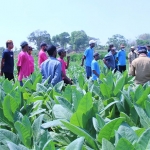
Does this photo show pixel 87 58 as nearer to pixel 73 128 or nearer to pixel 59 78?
pixel 59 78

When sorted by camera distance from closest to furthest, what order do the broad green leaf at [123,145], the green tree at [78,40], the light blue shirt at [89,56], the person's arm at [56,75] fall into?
the broad green leaf at [123,145] < the person's arm at [56,75] < the light blue shirt at [89,56] < the green tree at [78,40]

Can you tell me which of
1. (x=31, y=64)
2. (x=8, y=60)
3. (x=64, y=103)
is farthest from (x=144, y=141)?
(x=8, y=60)

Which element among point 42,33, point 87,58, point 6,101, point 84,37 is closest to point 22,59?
point 87,58

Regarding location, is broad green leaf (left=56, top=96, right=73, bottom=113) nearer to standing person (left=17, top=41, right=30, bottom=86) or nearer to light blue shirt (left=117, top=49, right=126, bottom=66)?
standing person (left=17, top=41, right=30, bottom=86)

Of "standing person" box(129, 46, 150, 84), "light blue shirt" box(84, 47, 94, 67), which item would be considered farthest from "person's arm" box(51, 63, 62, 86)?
"light blue shirt" box(84, 47, 94, 67)

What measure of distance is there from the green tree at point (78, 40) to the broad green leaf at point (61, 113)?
84299 millimetres

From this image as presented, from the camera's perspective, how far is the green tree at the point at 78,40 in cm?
8932

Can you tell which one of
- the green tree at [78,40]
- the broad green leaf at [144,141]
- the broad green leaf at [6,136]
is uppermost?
the broad green leaf at [144,141]

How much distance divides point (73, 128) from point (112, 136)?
187 mm

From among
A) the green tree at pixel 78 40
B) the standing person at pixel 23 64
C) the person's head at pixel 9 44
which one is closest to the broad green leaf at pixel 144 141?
the standing person at pixel 23 64

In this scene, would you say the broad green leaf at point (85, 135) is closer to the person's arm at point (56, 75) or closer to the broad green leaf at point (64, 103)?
the broad green leaf at point (64, 103)

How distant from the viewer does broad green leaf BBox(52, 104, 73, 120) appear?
1797mm

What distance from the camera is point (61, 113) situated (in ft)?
5.95

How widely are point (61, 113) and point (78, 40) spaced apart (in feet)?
299
